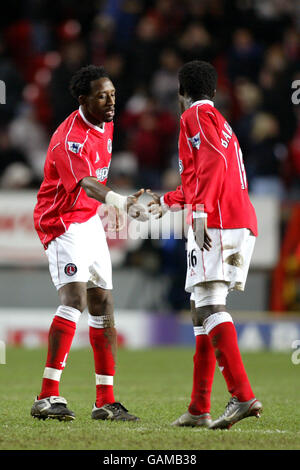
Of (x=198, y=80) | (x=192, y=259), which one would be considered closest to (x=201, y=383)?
(x=192, y=259)

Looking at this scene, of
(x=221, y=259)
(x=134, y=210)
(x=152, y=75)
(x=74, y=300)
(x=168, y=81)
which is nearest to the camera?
(x=221, y=259)

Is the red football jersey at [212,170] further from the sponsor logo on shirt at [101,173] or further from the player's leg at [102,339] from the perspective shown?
the player's leg at [102,339]

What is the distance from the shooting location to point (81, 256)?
5.50m

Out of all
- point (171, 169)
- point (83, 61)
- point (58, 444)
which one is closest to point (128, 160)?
point (171, 169)

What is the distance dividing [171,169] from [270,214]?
5.26ft

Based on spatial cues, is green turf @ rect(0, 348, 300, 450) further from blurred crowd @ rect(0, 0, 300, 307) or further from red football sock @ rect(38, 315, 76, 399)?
blurred crowd @ rect(0, 0, 300, 307)

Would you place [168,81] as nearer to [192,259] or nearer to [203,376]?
[192,259]

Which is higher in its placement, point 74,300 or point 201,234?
point 201,234

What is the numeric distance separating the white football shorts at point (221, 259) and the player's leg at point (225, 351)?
0.06m

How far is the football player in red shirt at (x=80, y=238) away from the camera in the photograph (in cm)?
536

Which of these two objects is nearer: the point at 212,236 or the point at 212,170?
the point at 212,170

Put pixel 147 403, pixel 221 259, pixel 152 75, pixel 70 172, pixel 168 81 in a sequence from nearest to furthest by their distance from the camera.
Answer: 1. pixel 221 259
2. pixel 70 172
3. pixel 147 403
4. pixel 168 81
5. pixel 152 75

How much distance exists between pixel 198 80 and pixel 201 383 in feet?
5.72

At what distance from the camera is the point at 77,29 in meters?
15.5
